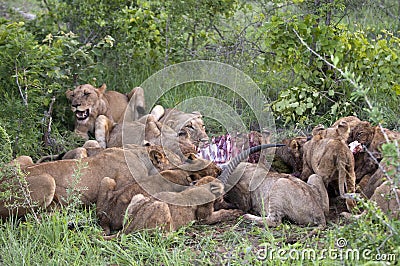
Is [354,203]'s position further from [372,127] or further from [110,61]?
[110,61]

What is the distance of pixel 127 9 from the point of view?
37.0ft

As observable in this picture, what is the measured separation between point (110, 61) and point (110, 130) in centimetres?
226

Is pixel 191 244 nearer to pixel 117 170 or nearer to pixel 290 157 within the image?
pixel 117 170

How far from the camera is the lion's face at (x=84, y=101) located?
33.2ft

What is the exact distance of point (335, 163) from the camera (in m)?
6.81

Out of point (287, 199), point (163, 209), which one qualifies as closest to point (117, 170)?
point (163, 209)

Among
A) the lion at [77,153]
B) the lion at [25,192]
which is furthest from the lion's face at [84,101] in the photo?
the lion at [25,192]

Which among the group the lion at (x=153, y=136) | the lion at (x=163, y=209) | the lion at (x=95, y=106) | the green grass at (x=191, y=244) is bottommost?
the green grass at (x=191, y=244)

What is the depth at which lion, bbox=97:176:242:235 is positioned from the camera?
20.7 feet

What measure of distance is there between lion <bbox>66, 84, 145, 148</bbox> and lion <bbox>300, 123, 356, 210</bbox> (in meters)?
4.02

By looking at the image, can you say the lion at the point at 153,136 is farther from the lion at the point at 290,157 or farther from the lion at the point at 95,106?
the lion at the point at 290,157

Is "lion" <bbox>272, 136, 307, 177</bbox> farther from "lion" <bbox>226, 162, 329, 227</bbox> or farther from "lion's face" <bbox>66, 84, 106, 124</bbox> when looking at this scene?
"lion's face" <bbox>66, 84, 106, 124</bbox>

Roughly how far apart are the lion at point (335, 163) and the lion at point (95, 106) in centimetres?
402

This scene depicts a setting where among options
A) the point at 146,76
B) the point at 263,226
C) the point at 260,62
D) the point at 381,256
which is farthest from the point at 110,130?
the point at 381,256
